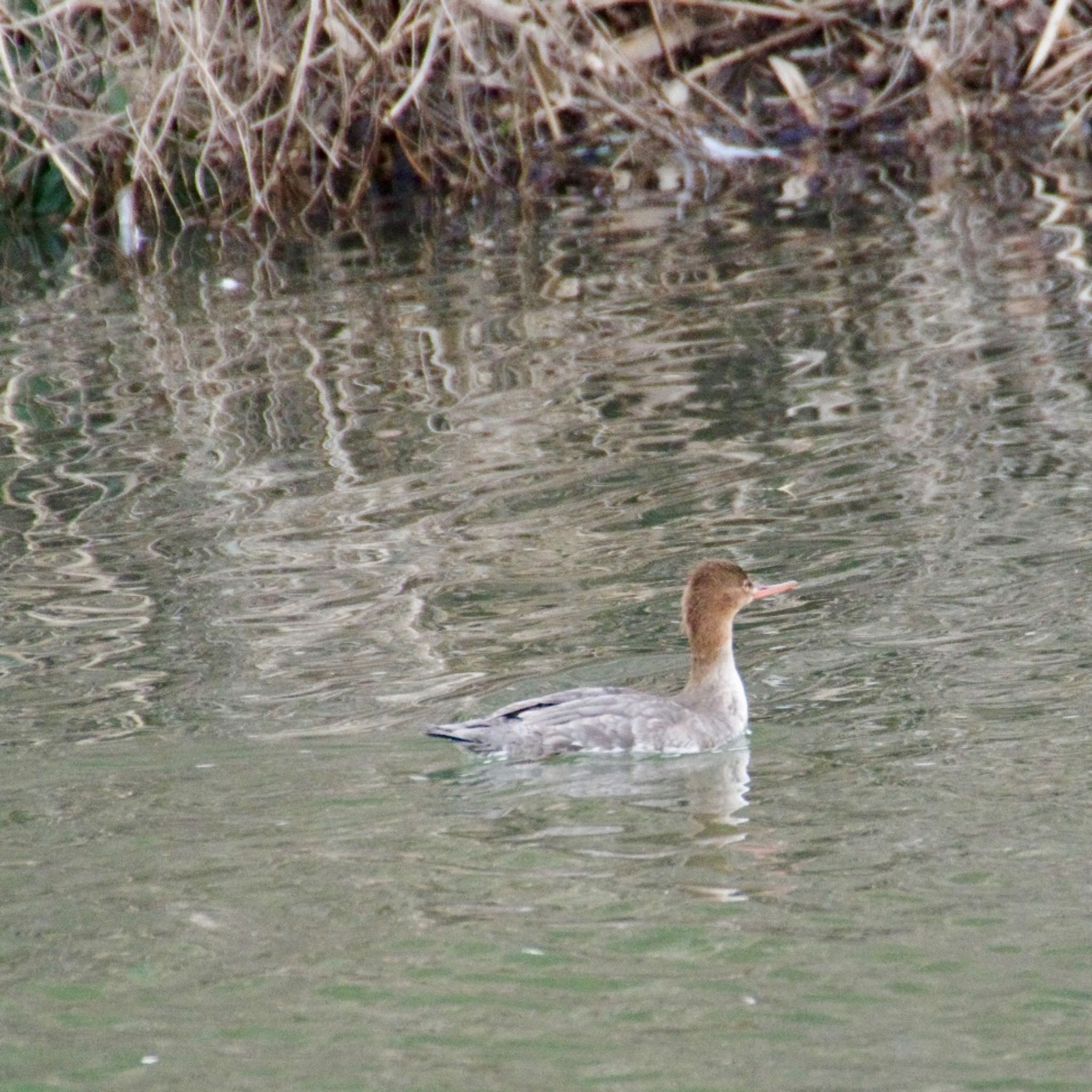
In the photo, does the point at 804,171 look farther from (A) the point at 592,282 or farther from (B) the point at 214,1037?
(B) the point at 214,1037

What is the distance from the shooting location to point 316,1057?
4.62 meters

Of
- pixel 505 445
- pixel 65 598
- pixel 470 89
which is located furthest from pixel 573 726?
pixel 470 89

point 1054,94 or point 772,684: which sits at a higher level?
point 1054,94

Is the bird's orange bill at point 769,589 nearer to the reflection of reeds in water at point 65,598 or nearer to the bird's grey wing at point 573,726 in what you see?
the bird's grey wing at point 573,726

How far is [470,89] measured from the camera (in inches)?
683

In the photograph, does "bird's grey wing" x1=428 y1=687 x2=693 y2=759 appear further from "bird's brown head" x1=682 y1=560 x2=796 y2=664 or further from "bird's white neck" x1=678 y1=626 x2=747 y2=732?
"bird's brown head" x1=682 y1=560 x2=796 y2=664

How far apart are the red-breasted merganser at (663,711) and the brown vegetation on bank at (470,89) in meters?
8.57

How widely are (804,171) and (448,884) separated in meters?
13.8

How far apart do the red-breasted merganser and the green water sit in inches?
4.1

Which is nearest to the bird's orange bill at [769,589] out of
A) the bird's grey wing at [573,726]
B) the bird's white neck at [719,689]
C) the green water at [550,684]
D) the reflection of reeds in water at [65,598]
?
the bird's white neck at [719,689]

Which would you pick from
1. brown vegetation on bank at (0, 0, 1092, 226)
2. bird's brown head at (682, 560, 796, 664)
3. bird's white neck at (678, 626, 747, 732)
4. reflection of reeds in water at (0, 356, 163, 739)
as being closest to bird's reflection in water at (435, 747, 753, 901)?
bird's white neck at (678, 626, 747, 732)

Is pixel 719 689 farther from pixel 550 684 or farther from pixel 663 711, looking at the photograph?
pixel 550 684

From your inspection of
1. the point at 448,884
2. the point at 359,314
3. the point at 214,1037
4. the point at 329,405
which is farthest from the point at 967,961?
the point at 359,314

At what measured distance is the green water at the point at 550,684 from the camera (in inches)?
187
